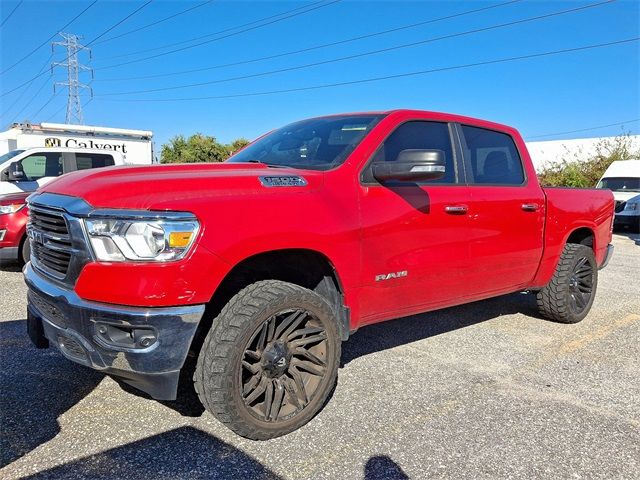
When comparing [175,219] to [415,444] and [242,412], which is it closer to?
[242,412]

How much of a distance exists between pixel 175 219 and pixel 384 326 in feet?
10.0

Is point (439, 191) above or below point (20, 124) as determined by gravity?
below

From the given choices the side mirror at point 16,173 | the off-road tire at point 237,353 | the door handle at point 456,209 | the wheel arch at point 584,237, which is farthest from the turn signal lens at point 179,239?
the side mirror at point 16,173

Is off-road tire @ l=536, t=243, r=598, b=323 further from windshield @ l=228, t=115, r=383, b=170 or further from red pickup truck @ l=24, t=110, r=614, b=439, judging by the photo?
windshield @ l=228, t=115, r=383, b=170

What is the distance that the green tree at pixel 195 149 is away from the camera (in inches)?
1536

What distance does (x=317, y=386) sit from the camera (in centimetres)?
295

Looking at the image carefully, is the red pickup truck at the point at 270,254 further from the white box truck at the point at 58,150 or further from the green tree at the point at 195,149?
the green tree at the point at 195,149

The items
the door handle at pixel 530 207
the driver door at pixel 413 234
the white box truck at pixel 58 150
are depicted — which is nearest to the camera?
the driver door at pixel 413 234

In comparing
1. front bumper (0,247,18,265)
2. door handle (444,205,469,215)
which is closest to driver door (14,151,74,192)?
front bumper (0,247,18,265)

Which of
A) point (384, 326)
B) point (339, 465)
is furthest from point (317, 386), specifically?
point (384, 326)

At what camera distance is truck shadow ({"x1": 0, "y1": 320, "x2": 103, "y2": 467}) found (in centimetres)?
268

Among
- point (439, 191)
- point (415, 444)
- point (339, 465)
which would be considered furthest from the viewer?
point (439, 191)

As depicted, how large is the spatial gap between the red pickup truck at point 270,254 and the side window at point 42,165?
7.41 meters

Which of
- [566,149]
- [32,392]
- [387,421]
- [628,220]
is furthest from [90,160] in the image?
[566,149]
